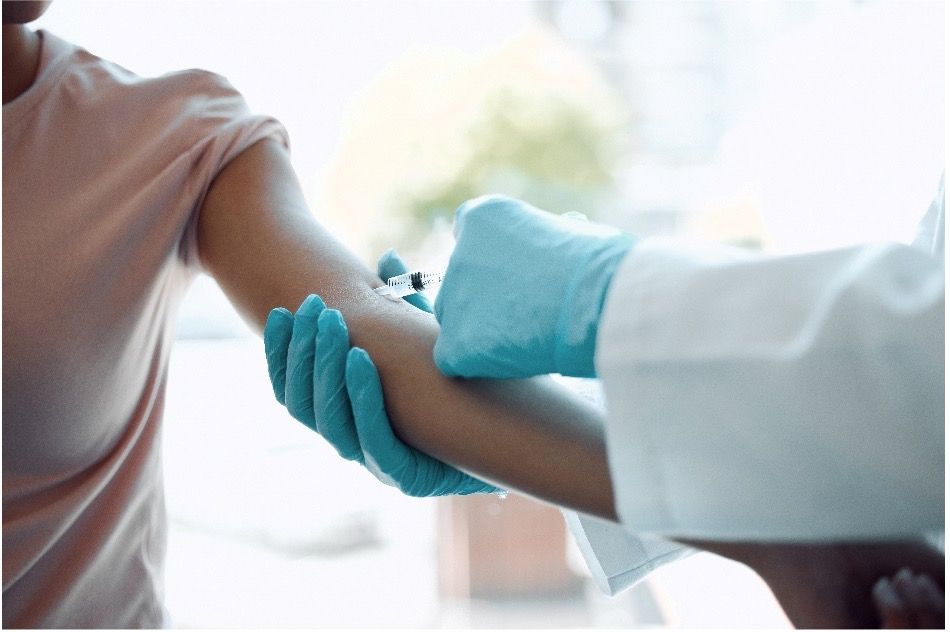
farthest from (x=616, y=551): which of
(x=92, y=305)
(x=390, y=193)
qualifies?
(x=390, y=193)

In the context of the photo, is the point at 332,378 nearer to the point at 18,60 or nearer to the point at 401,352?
the point at 401,352

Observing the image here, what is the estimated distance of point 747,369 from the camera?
0.63 m

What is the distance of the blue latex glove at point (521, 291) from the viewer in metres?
0.74

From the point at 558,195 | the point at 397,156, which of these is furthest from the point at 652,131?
the point at 397,156

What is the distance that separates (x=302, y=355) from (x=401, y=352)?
108mm

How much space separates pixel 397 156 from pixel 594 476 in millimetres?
2914

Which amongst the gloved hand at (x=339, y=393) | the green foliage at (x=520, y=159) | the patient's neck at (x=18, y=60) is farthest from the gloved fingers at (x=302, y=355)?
the green foliage at (x=520, y=159)

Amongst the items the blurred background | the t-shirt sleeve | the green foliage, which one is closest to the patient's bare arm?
the t-shirt sleeve

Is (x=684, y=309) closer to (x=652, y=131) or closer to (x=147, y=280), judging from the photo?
(x=147, y=280)

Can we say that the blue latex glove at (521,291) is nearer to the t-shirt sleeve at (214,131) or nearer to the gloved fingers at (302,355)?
the gloved fingers at (302,355)

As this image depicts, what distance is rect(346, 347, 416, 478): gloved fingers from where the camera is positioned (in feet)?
2.89

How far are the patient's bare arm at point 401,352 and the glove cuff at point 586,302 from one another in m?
0.11

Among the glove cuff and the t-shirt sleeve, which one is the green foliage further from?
the glove cuff

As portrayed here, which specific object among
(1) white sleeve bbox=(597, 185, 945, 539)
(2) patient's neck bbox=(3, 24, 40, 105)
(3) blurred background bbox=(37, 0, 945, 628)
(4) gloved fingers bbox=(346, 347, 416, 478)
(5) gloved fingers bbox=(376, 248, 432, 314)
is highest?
(2) patient's neck bbox=(3, 24, 40, 105)
